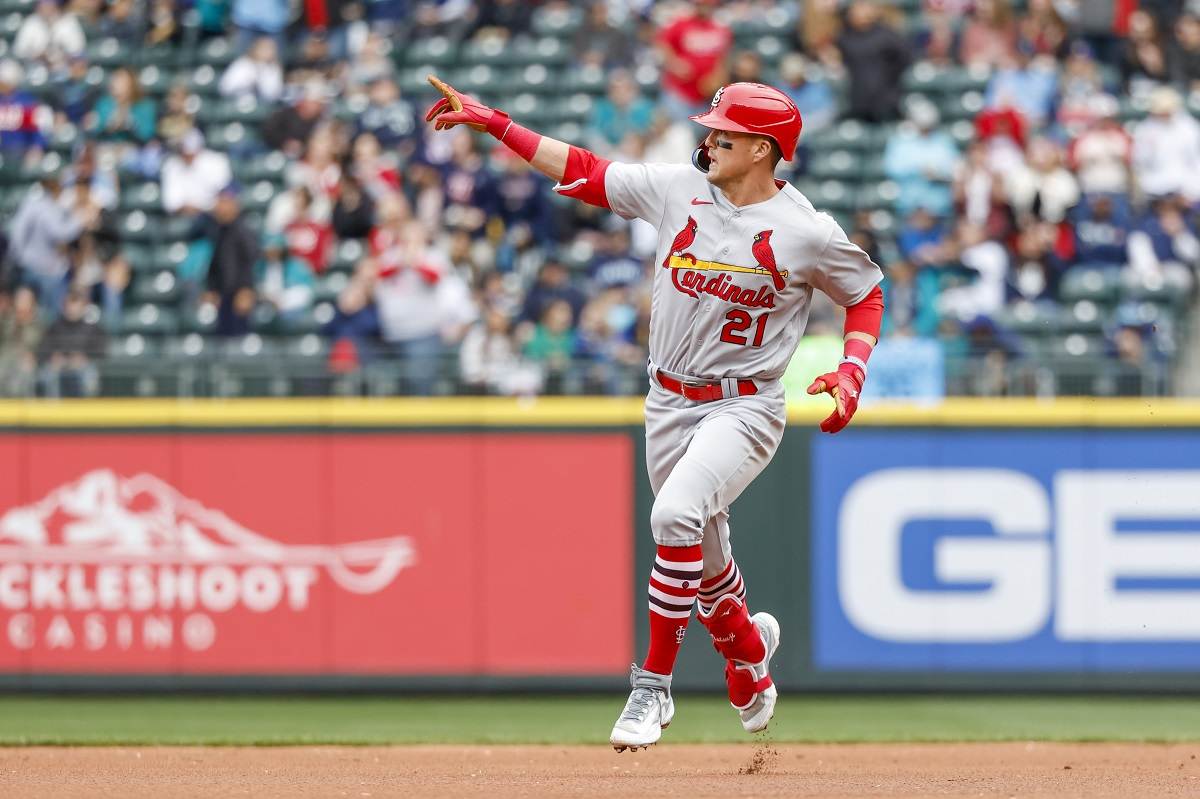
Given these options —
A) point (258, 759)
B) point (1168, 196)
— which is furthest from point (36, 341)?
point (1168, 196)

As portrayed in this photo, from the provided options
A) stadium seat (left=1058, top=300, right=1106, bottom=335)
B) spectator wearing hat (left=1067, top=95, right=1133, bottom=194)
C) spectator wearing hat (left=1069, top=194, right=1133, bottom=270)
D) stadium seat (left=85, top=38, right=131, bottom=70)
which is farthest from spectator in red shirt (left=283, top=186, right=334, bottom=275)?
spectator wearing hat (left=1067, top=95, right=1133, bottom=194)

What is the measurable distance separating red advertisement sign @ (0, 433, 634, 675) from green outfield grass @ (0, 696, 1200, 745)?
9.0 inches

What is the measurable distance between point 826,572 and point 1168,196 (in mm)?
4295

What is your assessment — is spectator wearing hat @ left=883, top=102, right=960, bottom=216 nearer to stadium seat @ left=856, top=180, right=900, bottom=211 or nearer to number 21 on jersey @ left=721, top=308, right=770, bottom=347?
stadium seat @ left=856, top=180, right=900, bottom=211

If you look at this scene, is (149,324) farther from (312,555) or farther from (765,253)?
(765,253)

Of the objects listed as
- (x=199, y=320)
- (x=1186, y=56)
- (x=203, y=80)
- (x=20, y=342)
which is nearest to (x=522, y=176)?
(x=199, y=320)

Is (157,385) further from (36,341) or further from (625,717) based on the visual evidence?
(625,717)

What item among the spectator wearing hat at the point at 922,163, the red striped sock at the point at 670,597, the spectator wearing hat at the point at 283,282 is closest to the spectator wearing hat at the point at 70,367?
the spectator wearing hat at the point at 283,282

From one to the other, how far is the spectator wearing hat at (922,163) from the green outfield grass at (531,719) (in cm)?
408

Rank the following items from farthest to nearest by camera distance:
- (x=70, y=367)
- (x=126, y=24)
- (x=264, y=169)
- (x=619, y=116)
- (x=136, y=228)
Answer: (x=126, y=24) < (x=264, y=169) < (x=619, y=116) < (x=136, y=228) < (x=70, y=367)

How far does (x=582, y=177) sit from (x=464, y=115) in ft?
1.54

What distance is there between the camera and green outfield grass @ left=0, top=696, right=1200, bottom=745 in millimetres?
8562

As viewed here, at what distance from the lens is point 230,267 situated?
475 inches

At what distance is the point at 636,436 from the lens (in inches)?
398
